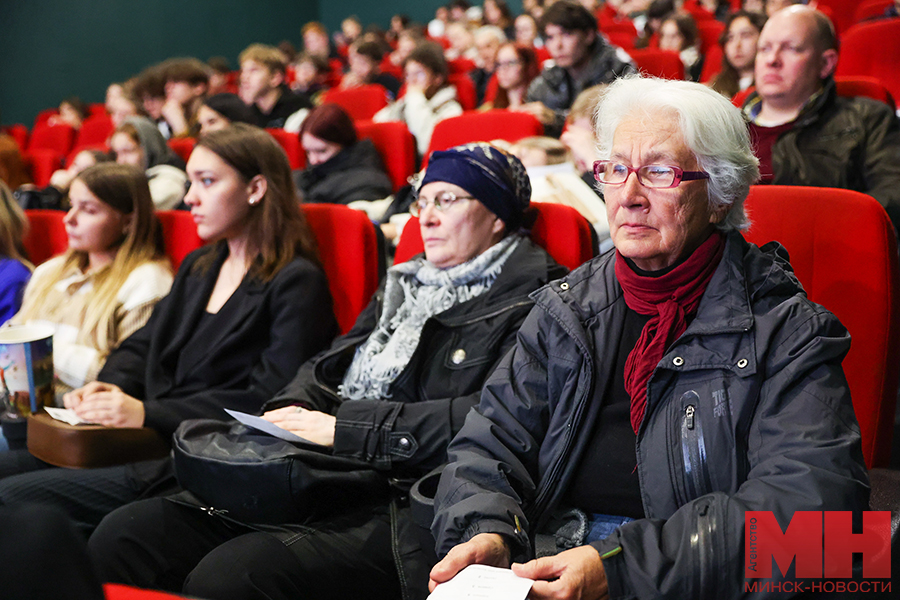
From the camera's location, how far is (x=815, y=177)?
2.42 m

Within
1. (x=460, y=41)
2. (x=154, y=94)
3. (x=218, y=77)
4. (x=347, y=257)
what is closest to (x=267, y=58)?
(x=154, y=94)

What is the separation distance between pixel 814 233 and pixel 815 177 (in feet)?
3.10

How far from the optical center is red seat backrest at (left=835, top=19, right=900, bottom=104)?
3516 mm

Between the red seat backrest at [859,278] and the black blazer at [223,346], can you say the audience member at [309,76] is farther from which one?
the red seat backrest at [859,278]

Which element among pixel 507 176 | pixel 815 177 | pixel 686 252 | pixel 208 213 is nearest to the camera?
pixel 686 252

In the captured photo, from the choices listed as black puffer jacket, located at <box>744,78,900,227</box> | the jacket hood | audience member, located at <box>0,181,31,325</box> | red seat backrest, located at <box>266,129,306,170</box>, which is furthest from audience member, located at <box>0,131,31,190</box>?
black puffer jacket, located at <box>744,78,900,227</box>

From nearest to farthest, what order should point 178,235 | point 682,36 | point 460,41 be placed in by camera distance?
1. point 178,235
2. point 682,36
3. point 460,41

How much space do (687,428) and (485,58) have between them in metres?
5.06

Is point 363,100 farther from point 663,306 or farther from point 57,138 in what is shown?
point 663,306

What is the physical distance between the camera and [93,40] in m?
8.99

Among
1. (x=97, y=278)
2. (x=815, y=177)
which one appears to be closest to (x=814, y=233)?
(x=815, y=177)

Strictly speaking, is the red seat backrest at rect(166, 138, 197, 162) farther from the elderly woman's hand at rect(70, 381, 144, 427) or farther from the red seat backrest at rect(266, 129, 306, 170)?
the elderly woman's hand at rect(70, 381, 144, 427)

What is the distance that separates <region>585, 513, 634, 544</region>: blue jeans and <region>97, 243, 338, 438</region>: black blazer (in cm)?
93

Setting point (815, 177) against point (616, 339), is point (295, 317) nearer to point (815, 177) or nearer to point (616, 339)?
point (616, 339)
